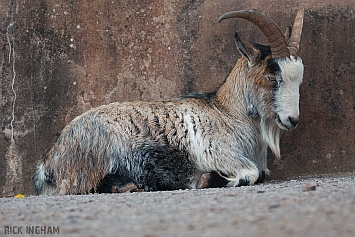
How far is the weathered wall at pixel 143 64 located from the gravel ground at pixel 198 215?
2352 millimetres

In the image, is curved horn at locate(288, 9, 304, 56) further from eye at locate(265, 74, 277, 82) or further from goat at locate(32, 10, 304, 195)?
eye at locate(265, 74, 277, 82)

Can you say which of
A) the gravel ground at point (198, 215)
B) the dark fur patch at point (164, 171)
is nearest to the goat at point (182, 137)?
the dark fur patch at point (164, 171)

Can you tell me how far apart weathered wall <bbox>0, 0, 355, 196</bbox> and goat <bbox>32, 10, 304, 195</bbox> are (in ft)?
1.73

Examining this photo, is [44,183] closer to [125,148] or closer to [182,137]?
[125,148]

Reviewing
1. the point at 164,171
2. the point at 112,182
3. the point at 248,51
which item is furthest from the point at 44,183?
the point at 248,51

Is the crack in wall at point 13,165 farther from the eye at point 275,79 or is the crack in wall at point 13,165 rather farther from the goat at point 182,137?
the eye at point 275,79

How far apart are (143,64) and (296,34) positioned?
1.52 meters

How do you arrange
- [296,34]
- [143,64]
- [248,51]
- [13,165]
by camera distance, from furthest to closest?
1. [143,64]
2. [13,165]
3. [296,34]
4. [248,51]

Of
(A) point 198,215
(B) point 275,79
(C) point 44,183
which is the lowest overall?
(C) point 44,183

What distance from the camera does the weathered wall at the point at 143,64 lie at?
5695mm

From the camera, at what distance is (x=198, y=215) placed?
262 cm

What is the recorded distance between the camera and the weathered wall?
570 cm

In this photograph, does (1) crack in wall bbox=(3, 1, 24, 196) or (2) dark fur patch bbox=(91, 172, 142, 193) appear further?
(1) crack in wall bbox=(3, 1, 24, 196)
